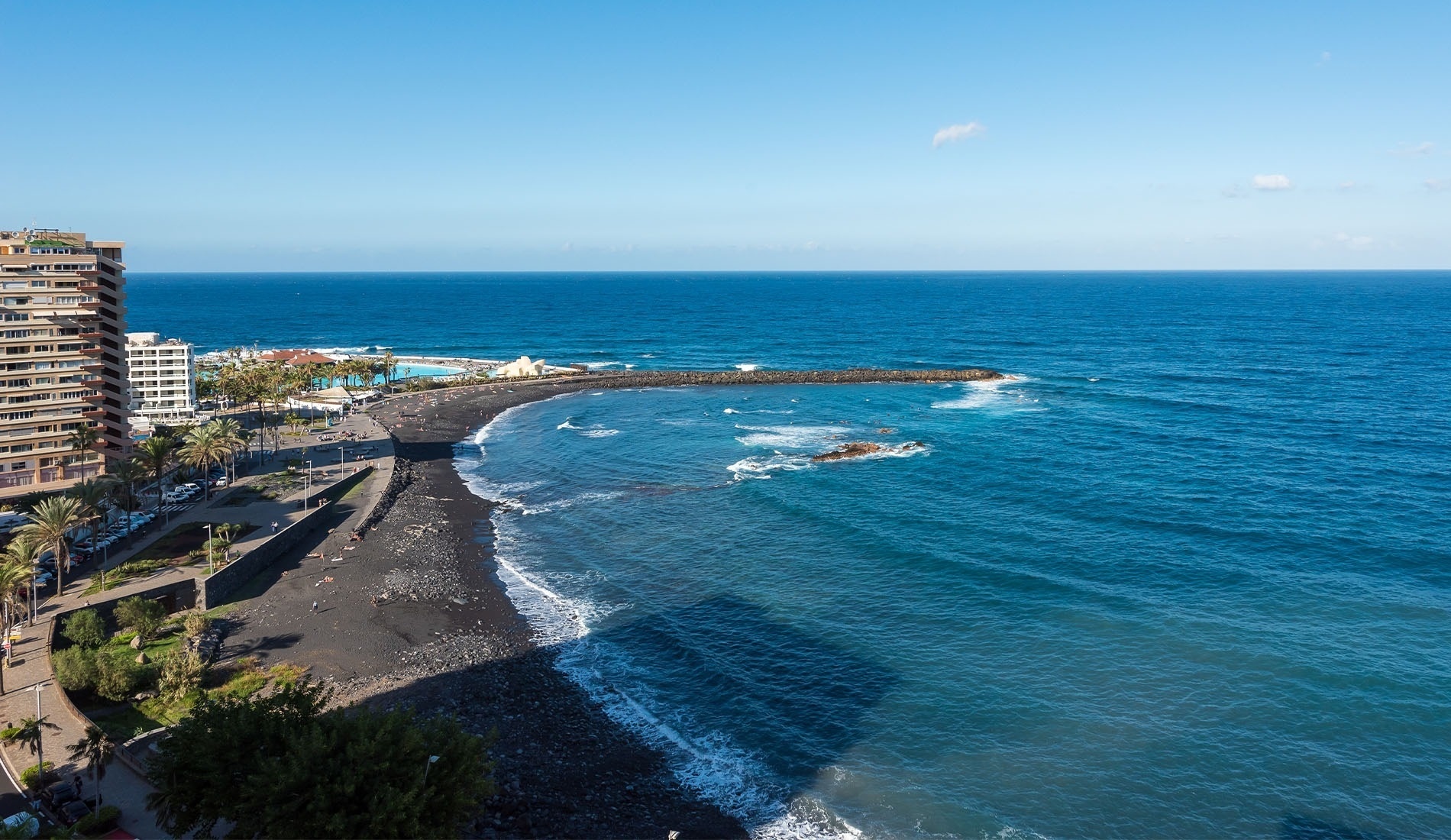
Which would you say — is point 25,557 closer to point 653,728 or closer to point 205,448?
point 205,448

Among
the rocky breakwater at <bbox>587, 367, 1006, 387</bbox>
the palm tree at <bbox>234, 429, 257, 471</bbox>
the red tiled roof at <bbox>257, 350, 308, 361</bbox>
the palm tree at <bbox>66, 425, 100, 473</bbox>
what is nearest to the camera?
the palm tree at <bbox>66, 425, 100, 473</bbox>

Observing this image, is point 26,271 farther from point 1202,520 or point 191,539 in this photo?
point 1202,520

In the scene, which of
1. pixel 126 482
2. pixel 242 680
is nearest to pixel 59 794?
pixel 242 680

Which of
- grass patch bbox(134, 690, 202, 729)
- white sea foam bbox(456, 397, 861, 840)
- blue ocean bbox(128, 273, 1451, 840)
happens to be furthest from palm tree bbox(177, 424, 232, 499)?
grass patch bbox(134, 690, 202, 729)

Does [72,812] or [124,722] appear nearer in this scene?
[72,812]

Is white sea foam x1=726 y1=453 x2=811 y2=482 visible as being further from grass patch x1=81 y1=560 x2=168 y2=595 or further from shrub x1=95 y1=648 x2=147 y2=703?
shrub x1=95 y1=648 x2=147 y2=703

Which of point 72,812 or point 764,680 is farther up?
point 72,812
